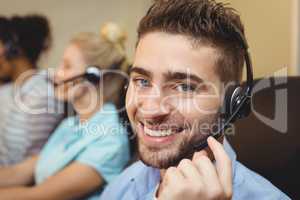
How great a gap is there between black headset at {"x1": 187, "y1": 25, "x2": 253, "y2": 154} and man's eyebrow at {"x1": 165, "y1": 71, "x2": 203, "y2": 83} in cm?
7

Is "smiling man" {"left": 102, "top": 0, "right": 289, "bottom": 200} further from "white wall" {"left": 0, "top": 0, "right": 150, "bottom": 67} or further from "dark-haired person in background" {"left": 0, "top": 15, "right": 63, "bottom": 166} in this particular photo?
"white wall" {"left": 0, "top": 0, "right": 150, "bottom": 67}

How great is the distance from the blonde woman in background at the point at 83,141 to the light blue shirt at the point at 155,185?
→ 0.70 ft

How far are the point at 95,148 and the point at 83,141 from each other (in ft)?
0.19

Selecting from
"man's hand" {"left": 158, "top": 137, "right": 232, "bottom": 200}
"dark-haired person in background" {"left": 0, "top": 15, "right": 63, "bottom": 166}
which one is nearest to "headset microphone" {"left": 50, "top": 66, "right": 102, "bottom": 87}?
"dark-haired person in background" {"left": 0, "top": 15, "right": 63, "bottom": 166}

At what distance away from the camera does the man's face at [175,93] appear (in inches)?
29.1

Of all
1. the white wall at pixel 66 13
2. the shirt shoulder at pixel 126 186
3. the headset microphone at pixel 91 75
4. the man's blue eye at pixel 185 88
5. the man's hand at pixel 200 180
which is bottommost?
the shirt shoulder at pixel 126 186

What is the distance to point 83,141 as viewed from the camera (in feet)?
4.25

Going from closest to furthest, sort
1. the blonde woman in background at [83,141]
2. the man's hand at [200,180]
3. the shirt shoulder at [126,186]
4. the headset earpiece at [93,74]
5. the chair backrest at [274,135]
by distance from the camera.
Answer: the man's hand at [200,180], the chair backrest at [274,135], the shirt shoulder at [126,186], the blonde woman in background at [83,141], the headset earpiece at [93,74]

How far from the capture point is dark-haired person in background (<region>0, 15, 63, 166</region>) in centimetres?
158

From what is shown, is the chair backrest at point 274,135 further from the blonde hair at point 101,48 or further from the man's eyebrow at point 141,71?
the blonde hair at point 101,48

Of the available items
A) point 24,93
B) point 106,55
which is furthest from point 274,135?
point 24,93

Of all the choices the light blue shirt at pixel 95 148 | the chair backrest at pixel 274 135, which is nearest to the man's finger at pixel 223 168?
the chair backrest at pixel 274 135

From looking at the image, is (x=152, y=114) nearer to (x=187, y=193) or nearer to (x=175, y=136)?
(x=175, y=136)

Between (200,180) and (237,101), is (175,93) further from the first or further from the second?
(200,180)
